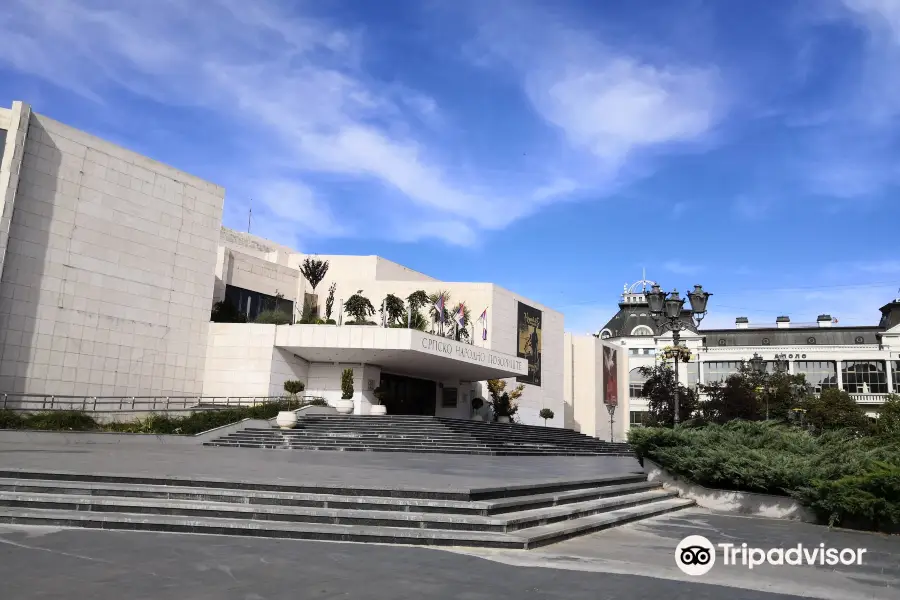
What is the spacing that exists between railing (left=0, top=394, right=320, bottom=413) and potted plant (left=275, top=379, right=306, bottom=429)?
44 centimetres

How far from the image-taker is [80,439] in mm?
21125

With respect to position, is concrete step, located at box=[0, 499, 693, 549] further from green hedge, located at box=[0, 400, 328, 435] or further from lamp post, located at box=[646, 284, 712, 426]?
green hedge, located at box=[0, 400, 328, 435]

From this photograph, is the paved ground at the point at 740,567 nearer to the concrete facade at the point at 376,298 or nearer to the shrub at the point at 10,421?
the shrub at the point at 10,421

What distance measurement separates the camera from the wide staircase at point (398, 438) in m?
23.0

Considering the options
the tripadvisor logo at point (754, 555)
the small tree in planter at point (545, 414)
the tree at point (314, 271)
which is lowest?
the tripadvisor logo at point (754, 555)

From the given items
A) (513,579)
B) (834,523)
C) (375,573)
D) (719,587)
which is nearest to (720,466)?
(834,523)

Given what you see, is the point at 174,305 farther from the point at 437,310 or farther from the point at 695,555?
the point at 695,555

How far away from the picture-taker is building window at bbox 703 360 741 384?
72250mm

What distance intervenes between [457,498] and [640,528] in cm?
281

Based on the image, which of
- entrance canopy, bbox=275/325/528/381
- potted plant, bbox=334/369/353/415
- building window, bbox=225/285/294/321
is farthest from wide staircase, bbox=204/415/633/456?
building window, bbox=225/285/294/321

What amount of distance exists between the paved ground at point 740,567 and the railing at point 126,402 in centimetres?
2106

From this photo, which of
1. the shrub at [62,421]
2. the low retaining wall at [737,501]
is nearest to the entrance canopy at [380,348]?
the shrub at [62,421]

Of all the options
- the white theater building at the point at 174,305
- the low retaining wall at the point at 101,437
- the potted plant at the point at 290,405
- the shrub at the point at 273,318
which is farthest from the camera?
the shrub at the point at 273,318

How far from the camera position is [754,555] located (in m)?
7.35
